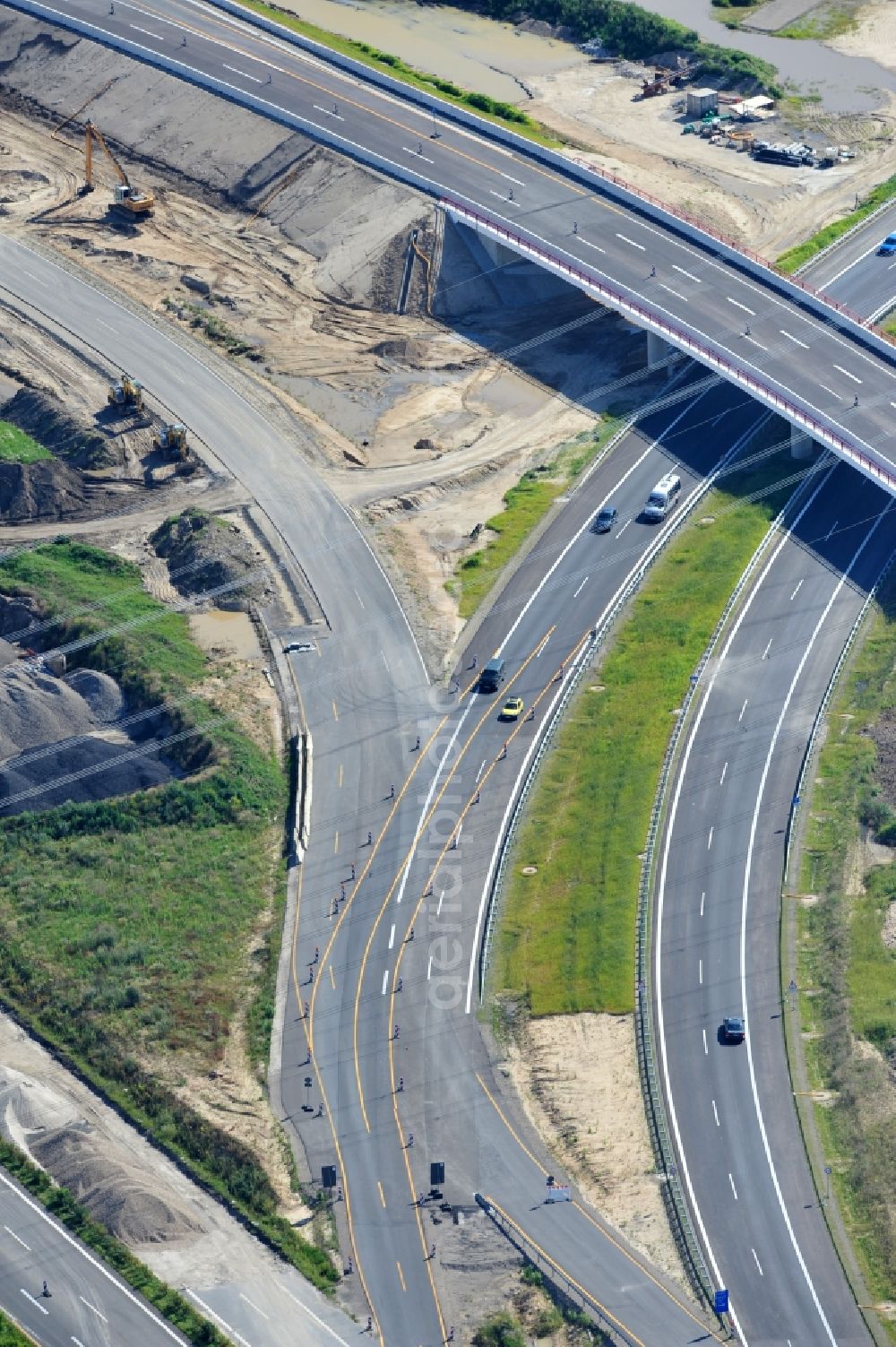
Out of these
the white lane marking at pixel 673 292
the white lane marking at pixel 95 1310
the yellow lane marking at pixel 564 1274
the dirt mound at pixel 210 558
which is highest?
the white lane marking at pixel 673 292

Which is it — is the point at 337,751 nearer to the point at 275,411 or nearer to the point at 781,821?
the point at 781,821

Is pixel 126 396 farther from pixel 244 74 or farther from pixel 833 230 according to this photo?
pixel 833 230

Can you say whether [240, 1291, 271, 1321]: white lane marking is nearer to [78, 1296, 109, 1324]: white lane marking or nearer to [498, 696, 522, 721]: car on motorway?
[78, 1296, 109, 1324]: white lane marking

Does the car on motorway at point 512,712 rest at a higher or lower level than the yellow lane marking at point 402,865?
higher

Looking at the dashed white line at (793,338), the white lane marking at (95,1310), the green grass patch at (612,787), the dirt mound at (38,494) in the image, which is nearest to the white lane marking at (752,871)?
the green grass patch at (612,787)

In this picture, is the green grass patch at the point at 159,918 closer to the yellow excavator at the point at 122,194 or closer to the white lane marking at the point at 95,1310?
the white lane marking at the point at 95,1310

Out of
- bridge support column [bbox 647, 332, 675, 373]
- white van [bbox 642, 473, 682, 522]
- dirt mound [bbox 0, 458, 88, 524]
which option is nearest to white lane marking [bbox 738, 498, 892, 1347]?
white van [bbox 642, 473, 682, 522]

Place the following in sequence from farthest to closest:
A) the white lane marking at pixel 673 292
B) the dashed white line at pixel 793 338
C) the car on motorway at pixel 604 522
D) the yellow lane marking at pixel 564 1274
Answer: the white lane marking at pixel 673 292, the dashed white line at pixel 793 338, the car on motorway at pixel 604 522, the yellow lane marking at pixel 564 1274

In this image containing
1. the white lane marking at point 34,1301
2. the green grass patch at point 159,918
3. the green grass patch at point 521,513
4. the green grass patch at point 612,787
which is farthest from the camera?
the green grass patch at point 521,513

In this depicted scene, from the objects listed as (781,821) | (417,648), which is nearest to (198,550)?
(417,648)
